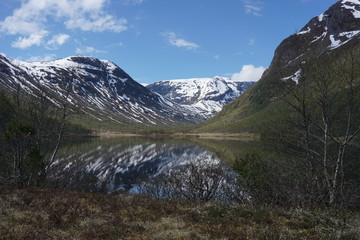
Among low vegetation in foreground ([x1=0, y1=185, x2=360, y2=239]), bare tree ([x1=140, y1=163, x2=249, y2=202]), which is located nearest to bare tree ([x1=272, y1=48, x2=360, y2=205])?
low vegetation in foreground ([x1=0, y1=185, x2=360, y2=239])

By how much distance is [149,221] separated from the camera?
470 inches

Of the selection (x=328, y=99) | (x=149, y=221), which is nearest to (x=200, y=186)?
(x=328, y=99)

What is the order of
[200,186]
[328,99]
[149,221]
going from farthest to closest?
[200,186] → [328,99] → [149,221]

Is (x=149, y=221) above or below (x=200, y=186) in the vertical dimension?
above

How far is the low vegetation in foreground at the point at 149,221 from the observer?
32.7ft

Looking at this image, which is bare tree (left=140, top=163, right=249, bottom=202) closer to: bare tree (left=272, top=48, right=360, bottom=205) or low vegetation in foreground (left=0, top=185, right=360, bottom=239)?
bare tree (left=272, top=48, right=360, bottom=205)

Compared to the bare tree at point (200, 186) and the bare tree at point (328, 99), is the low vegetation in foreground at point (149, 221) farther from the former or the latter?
the bare tree at point (200, 186)

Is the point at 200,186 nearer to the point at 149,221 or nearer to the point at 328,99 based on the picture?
the point at 328,99

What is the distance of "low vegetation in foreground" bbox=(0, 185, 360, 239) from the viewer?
32.7 feet

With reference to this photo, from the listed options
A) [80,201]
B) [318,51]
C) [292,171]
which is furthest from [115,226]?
[318,51]

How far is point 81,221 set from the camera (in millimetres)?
11430

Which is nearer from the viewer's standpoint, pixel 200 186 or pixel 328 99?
pixel 328 99

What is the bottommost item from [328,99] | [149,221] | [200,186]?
[200,186]

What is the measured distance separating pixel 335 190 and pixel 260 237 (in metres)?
9.46
